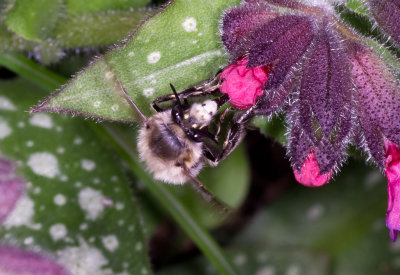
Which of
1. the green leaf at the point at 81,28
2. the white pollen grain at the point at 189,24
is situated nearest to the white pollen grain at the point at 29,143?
the green leaf at the point at 81,28

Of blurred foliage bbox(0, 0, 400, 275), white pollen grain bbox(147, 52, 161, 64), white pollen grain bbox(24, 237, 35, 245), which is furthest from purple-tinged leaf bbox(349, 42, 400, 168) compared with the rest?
white pollen grain bbox(24, 237, 35, 245)

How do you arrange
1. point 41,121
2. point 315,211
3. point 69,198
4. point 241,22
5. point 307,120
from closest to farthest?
point 307,120, point 241,22, point 69,198, point 41,121, point 315,211

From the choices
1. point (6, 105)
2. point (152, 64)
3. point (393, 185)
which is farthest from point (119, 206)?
point (393, 185)

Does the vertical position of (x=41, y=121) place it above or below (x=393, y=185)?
below

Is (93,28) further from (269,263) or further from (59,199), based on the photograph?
(269,263)

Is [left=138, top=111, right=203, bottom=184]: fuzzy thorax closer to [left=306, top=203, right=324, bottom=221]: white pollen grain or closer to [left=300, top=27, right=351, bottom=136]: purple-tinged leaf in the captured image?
[left=300, top=27, right=351, bottom=136]: purple-tinged leaf
